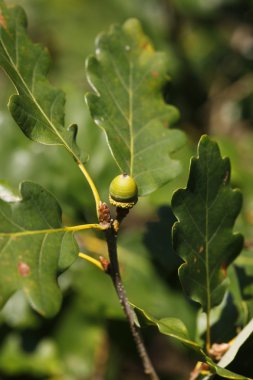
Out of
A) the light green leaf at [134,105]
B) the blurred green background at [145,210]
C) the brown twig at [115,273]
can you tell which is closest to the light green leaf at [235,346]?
the blurred green background at [145,210]

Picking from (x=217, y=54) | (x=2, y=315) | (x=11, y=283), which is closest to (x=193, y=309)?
(x=2, y=315)

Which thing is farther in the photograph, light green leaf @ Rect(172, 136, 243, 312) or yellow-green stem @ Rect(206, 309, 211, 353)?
yellow-green stem @ Rect(206, 309, 211, 353)

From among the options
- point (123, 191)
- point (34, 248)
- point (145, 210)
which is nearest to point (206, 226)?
point (123, 191)

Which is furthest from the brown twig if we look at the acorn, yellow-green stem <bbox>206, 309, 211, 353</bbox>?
yellow-green stem <bbox>206, 309, 211, 353</bbox>

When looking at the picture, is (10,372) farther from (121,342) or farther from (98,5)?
(98,5)

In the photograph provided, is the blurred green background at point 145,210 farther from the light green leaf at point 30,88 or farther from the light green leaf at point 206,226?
the light green leaf at point 30,88

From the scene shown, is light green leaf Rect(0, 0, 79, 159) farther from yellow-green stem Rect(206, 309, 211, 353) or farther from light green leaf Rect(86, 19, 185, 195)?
yellow-green stem Rect(206, 309, 211, 353)

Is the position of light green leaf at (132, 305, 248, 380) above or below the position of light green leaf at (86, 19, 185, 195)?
below
